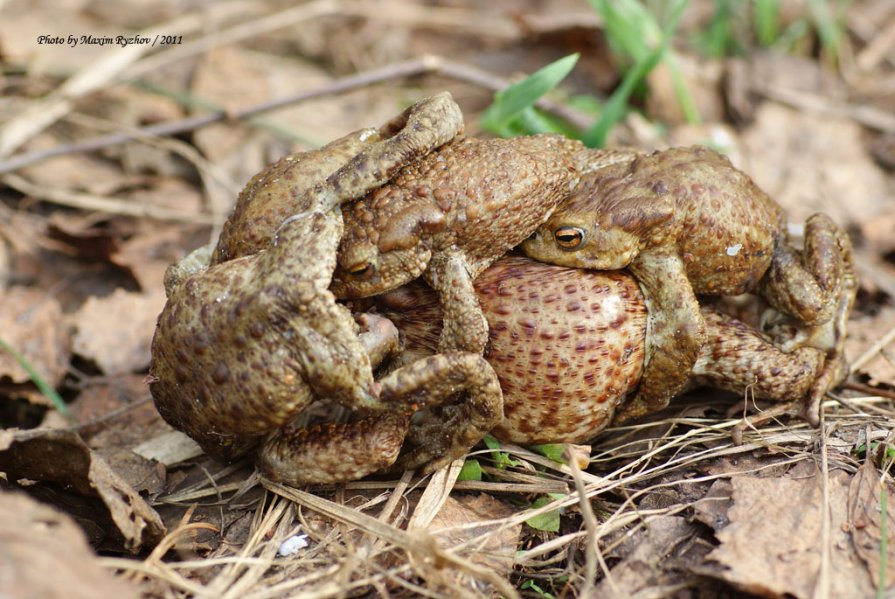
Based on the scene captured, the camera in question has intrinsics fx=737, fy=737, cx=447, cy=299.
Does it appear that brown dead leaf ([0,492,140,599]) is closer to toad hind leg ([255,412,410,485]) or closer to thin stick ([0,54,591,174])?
toad hind leg ([255,412,410,485])

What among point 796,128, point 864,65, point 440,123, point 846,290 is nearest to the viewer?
point 440,123

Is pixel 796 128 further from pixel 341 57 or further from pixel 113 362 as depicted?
pixel 113 362

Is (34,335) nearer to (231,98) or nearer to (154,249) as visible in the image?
(154,249)

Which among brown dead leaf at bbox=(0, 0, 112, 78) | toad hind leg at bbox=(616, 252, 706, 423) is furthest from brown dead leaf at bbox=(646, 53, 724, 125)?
brown dead leaf at bbox=(0, 0, 112, 78)

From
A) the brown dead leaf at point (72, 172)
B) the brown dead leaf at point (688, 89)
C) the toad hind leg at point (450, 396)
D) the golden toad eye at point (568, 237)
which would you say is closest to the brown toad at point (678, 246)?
the golden toad eye at point (568, 237)

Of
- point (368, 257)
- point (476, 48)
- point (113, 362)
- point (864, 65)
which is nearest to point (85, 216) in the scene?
point (113, 362)

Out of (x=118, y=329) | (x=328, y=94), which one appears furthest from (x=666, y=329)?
(x=118, y=329)

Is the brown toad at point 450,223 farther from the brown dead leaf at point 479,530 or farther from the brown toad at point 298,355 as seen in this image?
the brown dead leaf at point 479,530
